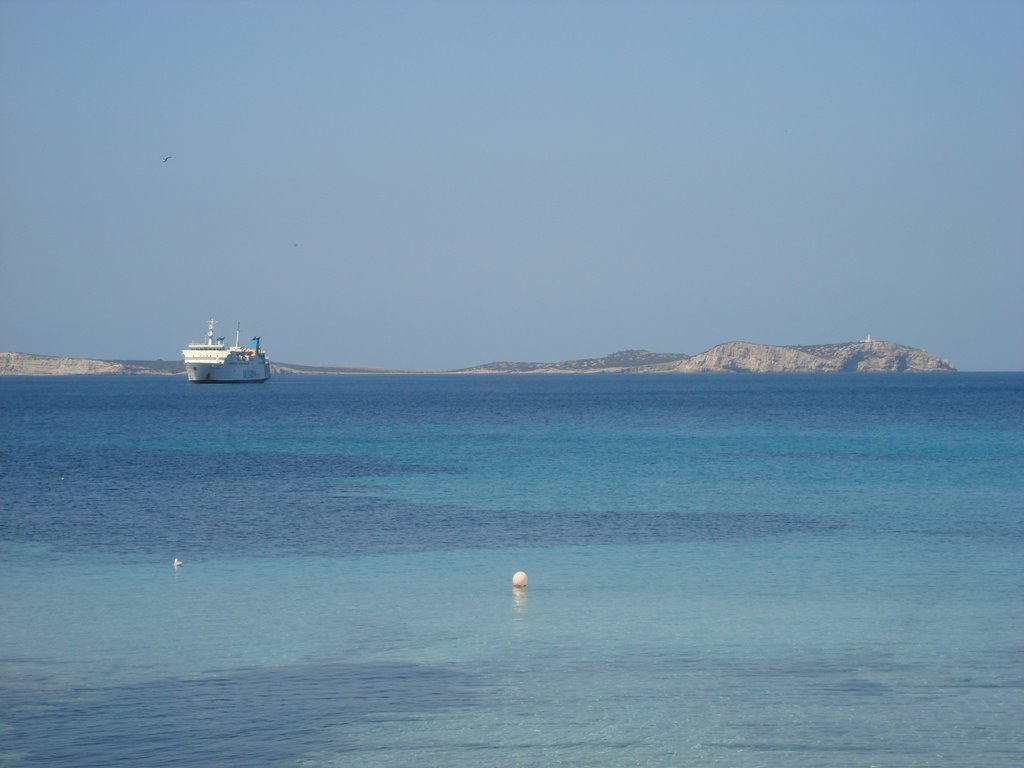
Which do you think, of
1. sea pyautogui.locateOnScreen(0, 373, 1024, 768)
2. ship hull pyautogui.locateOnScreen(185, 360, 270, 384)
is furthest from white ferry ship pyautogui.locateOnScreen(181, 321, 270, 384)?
sea pyautogui.locateOnScreen(0, 373, 1024, 768)

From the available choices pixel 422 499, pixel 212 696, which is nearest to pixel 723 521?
pixel 422 499

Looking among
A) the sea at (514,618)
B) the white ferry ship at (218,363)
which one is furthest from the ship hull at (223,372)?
the sea at (514,618)

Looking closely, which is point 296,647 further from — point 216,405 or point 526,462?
point 216,405

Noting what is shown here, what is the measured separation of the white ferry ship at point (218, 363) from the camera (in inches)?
6245

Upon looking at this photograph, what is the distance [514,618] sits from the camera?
16594 millimetres

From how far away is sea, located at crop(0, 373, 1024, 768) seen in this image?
1130cm

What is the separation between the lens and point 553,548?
23031mm

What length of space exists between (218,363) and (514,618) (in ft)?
487

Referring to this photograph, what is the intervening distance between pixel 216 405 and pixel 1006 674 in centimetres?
9564

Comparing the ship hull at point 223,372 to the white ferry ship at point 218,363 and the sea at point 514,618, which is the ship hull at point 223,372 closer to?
the white ferry ship at point 218,363

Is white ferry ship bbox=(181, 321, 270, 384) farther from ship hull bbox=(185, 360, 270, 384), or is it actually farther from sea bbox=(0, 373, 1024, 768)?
sea bbox=(0, 373, 1024, 768)

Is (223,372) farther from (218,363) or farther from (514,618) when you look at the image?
(514,618)

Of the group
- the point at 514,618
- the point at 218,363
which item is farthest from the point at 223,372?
the point at 514,618

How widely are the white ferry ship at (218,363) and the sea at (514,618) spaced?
123478mm
